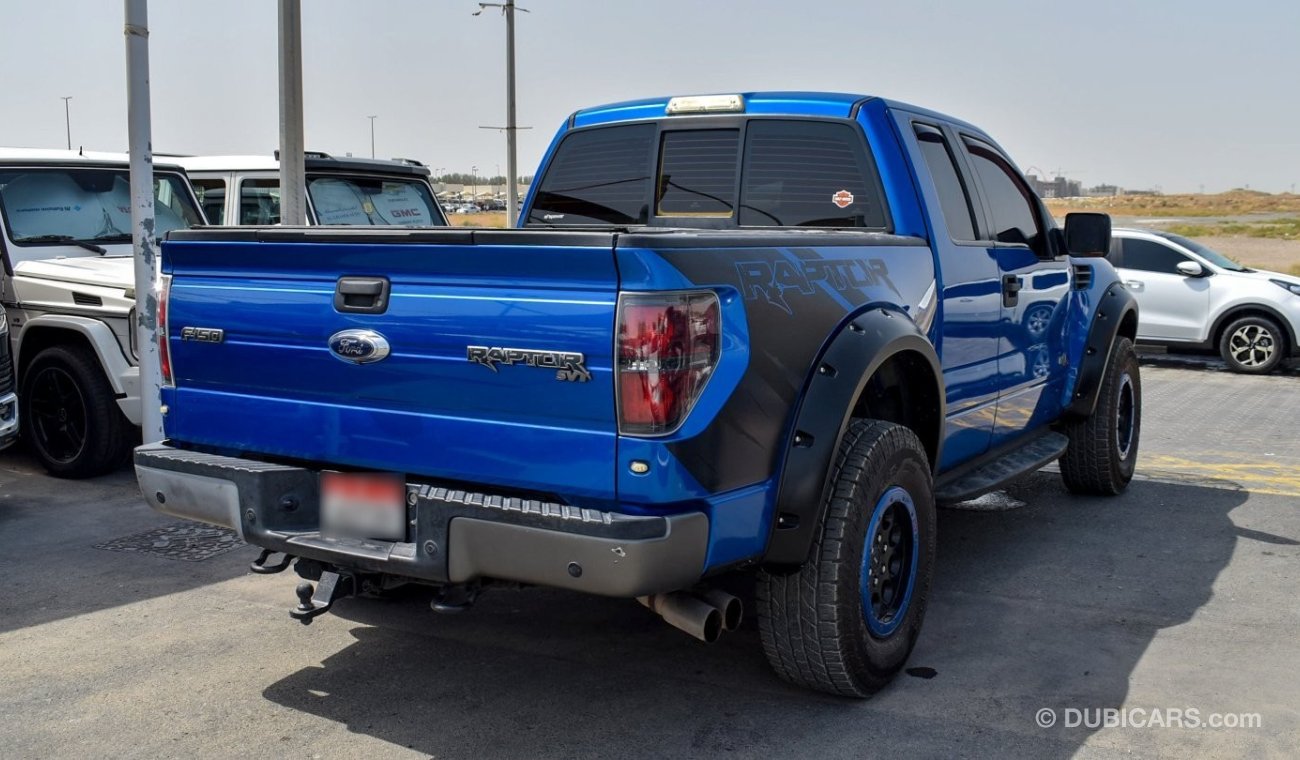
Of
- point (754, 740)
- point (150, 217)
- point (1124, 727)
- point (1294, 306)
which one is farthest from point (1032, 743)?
point (1294, 306)

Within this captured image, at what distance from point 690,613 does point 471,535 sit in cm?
69

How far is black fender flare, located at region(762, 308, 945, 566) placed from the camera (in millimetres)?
3666

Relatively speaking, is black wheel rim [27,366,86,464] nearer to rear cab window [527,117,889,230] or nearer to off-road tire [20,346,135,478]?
off-road tire [20,346,135,478]

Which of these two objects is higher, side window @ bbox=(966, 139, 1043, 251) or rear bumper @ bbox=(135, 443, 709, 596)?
side window @ bbox=(966, 139, 1043, 251)

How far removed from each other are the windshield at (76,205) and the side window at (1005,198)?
17.1 ft

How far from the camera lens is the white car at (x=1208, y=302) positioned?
43.7ft

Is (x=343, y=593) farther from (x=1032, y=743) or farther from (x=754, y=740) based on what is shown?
(x=1032, y=743)

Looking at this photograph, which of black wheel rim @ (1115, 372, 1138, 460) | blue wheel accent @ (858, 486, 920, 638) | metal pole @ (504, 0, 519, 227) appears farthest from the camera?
metal pole @ (504, 0, 519, 227)

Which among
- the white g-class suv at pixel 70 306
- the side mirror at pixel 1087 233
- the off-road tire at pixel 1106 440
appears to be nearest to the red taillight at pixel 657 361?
the side mirror at pixel 1087 233

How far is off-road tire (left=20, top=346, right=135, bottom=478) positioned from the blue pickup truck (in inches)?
140

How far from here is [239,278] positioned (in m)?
3.90

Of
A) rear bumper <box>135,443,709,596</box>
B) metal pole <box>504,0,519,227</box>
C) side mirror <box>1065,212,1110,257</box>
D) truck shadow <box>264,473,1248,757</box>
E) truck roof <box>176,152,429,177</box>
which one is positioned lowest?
truck shadow <box>264,473,1248,757</box>

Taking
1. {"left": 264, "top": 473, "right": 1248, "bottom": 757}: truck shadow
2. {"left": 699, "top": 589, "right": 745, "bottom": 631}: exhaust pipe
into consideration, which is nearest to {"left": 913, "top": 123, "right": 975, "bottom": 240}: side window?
{"left": 264, "top": 473, "right": 1248, "bottom": 757}: truck shadow

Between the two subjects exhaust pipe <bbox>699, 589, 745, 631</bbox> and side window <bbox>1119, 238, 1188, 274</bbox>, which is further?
side window <bbox>1119, 238, 1188, 274</bbox>
